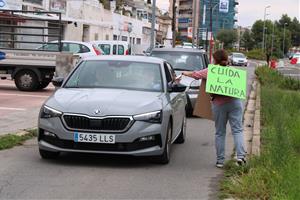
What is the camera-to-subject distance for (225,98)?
8789mm

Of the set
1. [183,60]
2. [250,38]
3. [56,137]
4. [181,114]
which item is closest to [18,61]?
[183,60]

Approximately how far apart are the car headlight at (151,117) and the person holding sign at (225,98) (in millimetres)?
783

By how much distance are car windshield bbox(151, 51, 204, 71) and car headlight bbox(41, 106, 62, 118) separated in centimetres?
852

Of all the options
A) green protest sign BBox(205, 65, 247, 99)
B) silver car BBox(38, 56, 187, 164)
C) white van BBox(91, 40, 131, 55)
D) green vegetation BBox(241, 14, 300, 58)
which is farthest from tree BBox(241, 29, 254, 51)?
green protest sign BBox(205, 65, 247, 99)

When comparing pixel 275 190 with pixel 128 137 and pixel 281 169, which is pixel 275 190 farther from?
pixel 128 137

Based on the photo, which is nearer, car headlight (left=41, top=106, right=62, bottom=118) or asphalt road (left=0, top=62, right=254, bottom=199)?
asphalt road (left=0, top=62, right=254, bottom=199)

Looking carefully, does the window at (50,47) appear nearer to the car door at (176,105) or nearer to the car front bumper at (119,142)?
the car door at (176,105)

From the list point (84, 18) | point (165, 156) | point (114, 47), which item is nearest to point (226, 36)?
point (84, 18)

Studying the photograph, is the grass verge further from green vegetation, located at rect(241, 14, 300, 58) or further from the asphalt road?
green vegetation, located at rect(241, 14, 300, 58)

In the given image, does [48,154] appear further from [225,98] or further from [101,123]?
[225,98]

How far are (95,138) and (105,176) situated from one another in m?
0.57

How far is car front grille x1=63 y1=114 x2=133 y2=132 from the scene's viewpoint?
827cm

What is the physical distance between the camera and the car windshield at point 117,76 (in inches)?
377

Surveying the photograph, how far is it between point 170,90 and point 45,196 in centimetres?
343
